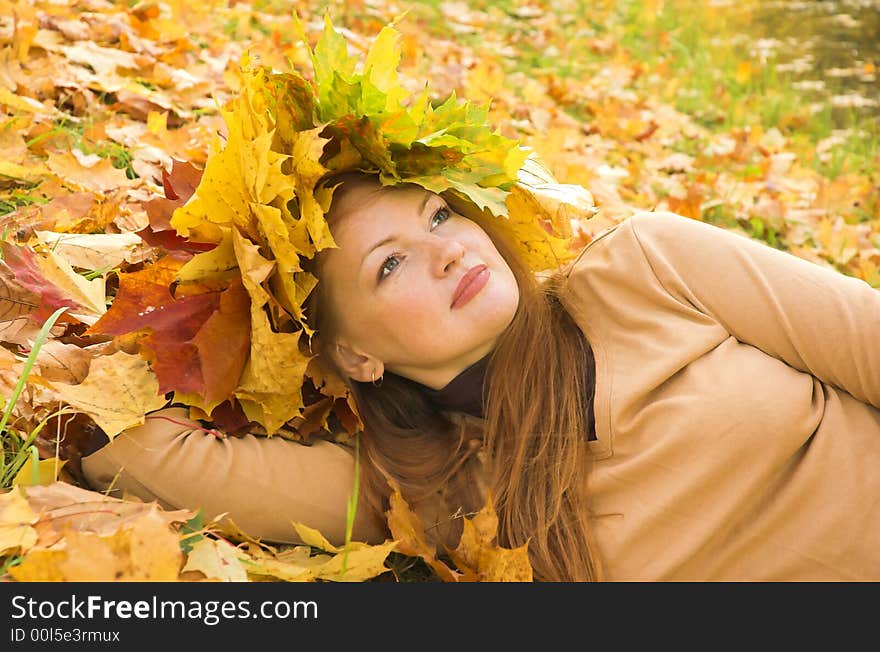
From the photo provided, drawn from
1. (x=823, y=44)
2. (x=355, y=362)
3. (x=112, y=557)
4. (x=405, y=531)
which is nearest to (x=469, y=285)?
(x=355, y=362)

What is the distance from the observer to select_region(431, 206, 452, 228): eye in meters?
1.89

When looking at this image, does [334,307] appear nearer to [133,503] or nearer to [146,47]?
[133,503]

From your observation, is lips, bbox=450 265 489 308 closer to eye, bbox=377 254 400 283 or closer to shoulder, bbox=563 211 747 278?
eye, bbox=377 254 400 283

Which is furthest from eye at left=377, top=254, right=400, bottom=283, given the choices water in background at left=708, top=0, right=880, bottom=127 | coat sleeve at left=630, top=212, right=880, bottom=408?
water in background at left=708, top=0, right=880, bottom=127

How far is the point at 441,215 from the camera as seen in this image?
1.90m

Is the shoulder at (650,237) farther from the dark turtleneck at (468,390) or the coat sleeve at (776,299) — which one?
the dark turtleneck at (468,390)

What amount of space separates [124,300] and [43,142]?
1.21 meters

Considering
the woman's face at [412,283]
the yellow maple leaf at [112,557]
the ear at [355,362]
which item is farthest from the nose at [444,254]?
the yellow maple leaf at [112,557]

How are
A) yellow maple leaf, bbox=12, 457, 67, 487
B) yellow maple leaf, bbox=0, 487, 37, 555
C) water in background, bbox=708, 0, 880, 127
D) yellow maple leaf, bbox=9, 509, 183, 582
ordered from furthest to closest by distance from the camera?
water in background, bbox=708, 0, 880, 127 < yellow maple leaf, bbox=12, 457, 67, 487 < yellow maple leaf, bbox=0, 487, 37, 555 < yellow maple leaf, bbox=9, 509, 183, 582

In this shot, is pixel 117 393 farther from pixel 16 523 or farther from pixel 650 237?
pixel 650 237

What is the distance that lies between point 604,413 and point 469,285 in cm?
34

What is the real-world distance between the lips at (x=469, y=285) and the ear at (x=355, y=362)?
22 centimetres
